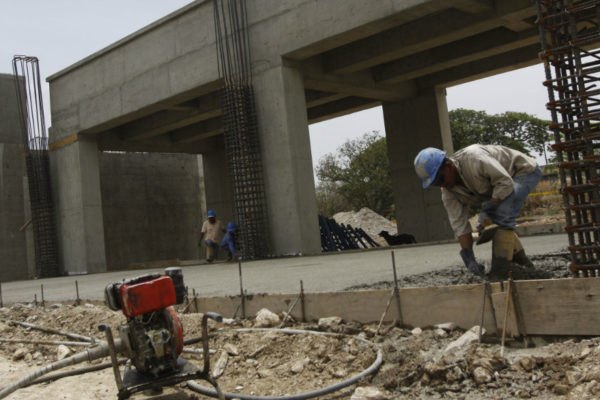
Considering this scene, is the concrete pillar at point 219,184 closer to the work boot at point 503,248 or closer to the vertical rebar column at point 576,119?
the work boot at point 503,248

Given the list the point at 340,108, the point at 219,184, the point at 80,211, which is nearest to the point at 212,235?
the point at 80,211

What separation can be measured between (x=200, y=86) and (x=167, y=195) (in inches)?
442

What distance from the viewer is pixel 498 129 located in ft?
147

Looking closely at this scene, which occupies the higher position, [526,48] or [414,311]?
[526,48]

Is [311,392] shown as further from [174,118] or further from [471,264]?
[174,118]

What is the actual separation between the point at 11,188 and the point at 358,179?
761 inches

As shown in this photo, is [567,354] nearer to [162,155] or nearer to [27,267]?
[27,267]

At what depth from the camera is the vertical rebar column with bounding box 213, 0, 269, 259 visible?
43.2 ft

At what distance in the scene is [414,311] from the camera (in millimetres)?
4258

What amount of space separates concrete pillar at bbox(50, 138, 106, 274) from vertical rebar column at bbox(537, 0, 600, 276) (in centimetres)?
1676

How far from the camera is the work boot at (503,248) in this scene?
4.79 m

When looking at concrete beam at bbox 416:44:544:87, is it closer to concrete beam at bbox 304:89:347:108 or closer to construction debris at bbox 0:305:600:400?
concrete beam at bbox 304:89:347:108

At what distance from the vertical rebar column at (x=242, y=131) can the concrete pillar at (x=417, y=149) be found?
5.78m

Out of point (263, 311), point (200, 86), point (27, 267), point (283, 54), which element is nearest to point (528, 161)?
point (263, 311)
